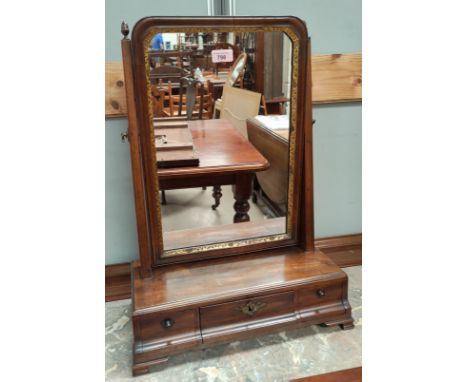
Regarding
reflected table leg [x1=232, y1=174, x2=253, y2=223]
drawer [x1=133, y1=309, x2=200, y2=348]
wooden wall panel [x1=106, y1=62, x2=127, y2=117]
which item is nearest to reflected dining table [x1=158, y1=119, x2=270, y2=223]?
reflected table leg [x1=232, y1=174, x2=253, y2=223]

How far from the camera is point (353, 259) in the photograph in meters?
1.76

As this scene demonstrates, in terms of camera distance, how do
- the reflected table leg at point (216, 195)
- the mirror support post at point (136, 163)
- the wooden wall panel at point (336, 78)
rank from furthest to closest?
the wooden wall panel at point (336, 78) → the reflected table leg at point (216, 195) → the mirror support post at point (136, 163)

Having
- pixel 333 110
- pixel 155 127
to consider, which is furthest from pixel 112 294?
pixel 333 110

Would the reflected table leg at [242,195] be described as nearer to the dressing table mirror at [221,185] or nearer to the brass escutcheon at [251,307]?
the dressing table mirror at [221,185]

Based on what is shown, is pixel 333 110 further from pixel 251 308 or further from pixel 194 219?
pixel 251 308

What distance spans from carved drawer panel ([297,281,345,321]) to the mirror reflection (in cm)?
24

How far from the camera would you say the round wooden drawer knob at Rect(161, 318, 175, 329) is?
3.86 ft

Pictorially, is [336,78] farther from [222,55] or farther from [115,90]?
[115,90]

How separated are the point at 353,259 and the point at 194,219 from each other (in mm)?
803

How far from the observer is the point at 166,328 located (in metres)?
1.19

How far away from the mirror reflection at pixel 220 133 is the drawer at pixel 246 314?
0.22 metres

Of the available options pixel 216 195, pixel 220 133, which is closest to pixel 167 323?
pixel 216 195

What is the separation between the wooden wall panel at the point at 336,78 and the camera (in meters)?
1.46

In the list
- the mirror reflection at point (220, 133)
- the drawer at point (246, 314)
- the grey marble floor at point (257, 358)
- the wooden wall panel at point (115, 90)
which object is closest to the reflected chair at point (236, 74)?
the mirror reflection at point (220, 133)
